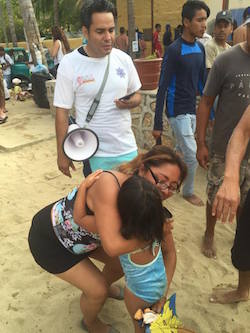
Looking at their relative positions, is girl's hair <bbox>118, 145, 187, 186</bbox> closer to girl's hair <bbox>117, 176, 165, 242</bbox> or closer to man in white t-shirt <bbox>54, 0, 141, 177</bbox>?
girl's hair <bbox>117, 176, 165, 242</bbox>

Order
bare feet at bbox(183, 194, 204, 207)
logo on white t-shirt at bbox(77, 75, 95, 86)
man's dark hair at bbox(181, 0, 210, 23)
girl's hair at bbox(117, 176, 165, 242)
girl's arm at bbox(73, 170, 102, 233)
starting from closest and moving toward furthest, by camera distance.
A: girl's hair at bbox(117, 176, 165, 242)
girl's arm at bbox(73, 170, 102, 233)
logo on white t-shirt at bbox(77, 75, 95, 86)
man's dark hair at bbox(181, 0, 210, 23)
bare feet at bbox(183, 194, 204, 207)

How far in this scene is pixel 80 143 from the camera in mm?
2275

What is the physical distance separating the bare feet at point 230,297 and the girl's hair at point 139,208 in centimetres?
116

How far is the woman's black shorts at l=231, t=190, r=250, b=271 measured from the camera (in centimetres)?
185

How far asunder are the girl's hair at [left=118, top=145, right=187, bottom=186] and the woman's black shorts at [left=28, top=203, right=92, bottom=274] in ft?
1.75

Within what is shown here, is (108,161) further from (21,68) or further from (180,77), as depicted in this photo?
(21,68)

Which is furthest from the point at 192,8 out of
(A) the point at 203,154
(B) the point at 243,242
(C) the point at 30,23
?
(C) the point at 30,23

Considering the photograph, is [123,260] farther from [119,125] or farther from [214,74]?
[214,74]

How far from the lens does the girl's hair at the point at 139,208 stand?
A: 1.32 metres

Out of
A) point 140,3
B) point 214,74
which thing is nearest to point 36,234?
point 214,74

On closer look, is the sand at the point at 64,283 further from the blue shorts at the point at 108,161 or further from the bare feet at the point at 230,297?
the blue shorts at the point at 108,161

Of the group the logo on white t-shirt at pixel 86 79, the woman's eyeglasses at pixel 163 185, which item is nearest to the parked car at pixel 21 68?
the logo on white t-shirt at pixel 86 79

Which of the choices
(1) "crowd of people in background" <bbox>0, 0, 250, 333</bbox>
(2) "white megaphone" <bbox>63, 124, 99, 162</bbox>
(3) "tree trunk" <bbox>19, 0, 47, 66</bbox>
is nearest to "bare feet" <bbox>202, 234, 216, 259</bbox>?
(1) "crowd of people in background" <bbox>0, 0, 250, 333</bbox>

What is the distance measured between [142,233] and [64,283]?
4.58 ft
